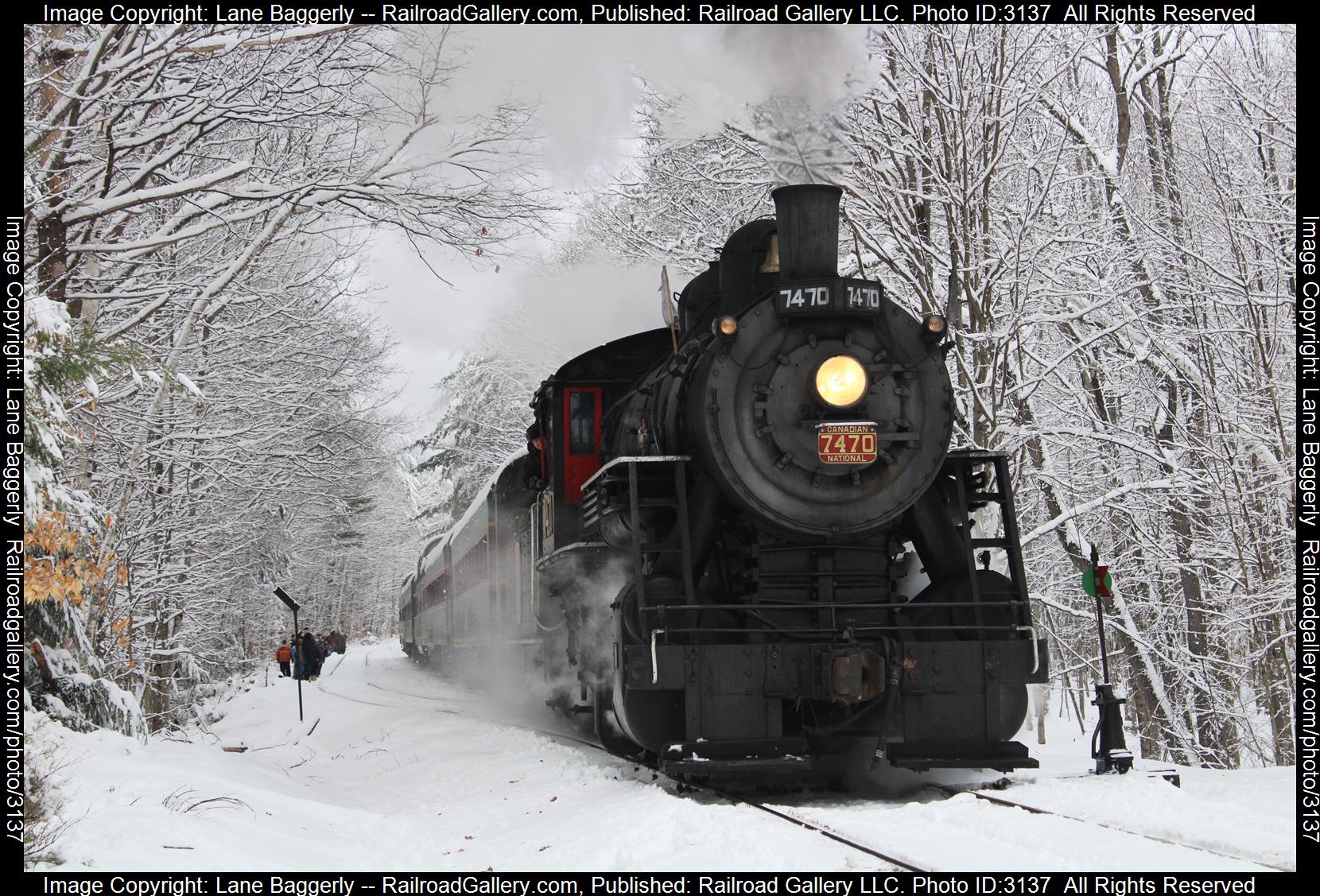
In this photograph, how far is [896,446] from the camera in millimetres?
7773

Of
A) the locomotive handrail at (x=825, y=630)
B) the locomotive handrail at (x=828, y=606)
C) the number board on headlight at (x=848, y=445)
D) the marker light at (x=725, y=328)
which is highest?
the marker light at (x=725, y=328)

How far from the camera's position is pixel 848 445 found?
7.57m

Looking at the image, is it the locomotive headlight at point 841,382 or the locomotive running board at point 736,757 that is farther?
the locomotive headlight at point 841,382

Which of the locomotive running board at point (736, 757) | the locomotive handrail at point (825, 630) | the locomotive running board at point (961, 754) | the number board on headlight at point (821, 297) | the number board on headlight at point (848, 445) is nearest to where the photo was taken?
the locomotive running board at point (736, 757)

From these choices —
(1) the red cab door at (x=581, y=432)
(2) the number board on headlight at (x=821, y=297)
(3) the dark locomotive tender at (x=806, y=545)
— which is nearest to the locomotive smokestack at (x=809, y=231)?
(3) the dark locomotive tender at (x=806, y=545)

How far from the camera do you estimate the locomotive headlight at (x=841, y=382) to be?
765 centimetres

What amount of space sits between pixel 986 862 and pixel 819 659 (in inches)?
94.1

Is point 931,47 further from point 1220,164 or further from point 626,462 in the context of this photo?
point 626,462

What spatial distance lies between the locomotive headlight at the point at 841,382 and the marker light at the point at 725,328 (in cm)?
60

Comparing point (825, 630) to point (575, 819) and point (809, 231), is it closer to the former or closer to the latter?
point (575, 819)

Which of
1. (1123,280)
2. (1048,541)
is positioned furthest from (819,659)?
(1048,541)

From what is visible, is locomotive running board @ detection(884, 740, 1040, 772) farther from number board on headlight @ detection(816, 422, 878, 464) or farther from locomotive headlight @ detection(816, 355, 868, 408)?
locomotive headlight @ detection(816, 355, 868, 408)

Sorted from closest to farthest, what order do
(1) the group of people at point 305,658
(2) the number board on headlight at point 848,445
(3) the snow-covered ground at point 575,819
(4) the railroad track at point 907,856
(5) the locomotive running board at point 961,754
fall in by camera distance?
(4) the railroad track at point 907,856, (3) the snow-covered ground at point 575,819, (5) the locomotive running board at point 961,754, (2) the number board on headlight at point 848,445, (1) the group of people at point 305,658

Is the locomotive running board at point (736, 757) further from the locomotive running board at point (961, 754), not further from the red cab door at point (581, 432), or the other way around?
the red cab door at point (581, 432)
